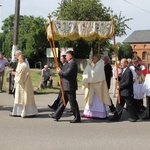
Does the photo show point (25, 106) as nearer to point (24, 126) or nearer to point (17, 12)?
point (24, 126)

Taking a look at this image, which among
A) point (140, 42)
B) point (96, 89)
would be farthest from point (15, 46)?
point (140, 42)

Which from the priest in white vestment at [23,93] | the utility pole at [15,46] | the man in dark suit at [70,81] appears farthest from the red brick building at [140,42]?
the man in dark suit at [70,81]

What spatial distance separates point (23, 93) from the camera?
9016mm

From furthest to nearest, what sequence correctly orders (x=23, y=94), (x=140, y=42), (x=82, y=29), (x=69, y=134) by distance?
(x=140, y=42)
(x=82, y=29)
(x=23, y=94)
(x=69, y=134)

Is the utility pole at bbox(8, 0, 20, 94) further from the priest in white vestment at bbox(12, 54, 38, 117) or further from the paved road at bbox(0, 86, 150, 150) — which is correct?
the priest in white vestment at bbox(12, 54, 38, 117)

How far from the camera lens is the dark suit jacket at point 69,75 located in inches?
328

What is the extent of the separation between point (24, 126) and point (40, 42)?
32531 mm

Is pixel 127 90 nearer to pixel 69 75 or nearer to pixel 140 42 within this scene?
pixel 69 75

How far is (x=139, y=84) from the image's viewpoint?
32.7 feet

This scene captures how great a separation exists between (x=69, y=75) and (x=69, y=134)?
1.74 meters

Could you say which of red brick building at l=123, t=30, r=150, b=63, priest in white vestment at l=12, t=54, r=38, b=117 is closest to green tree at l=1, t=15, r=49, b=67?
priest in white vestment at l=12, t=54, r=38, b=117

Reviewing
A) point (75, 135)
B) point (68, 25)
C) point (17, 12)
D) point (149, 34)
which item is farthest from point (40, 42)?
point (149, 34)

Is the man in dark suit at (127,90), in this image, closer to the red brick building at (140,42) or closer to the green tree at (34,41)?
the green tree at (34,41)

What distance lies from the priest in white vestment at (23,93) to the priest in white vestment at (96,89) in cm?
154
